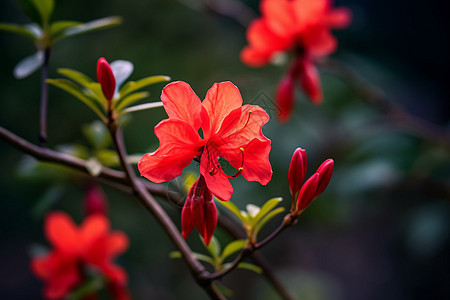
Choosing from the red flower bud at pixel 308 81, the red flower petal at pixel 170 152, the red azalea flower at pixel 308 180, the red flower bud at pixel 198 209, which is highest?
Answer: the red flower petal at pixel 170 152

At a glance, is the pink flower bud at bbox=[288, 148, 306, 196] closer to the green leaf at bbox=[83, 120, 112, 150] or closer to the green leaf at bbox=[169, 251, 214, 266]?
the green leaf at bbox=[169, 251, 214, 266]

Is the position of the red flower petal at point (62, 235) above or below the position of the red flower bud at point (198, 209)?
below

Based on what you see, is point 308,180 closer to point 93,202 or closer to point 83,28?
point 83,28

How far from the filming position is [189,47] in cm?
172

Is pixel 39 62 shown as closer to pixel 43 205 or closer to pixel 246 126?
pixel 43 205

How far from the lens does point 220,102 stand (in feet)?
1.12

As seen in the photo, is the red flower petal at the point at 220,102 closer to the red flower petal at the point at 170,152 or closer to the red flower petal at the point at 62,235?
the red flower petal at the point at 170,152

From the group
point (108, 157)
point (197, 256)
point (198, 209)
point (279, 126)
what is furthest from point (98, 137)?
point (279, 126)

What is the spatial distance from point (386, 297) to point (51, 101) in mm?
1933

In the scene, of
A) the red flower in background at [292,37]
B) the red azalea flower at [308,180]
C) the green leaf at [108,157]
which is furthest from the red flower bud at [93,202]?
the red azalea flower at [308,180]

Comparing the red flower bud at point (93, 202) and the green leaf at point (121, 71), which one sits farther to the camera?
the red flower bud at point (93, 202)

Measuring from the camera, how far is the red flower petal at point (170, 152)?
0.33 m

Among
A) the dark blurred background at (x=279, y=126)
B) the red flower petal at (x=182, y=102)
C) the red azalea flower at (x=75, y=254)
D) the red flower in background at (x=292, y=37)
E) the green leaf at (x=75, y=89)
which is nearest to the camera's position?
the red flower petal at (x=182, y=102)

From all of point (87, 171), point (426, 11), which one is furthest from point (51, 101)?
point (426, 11)
